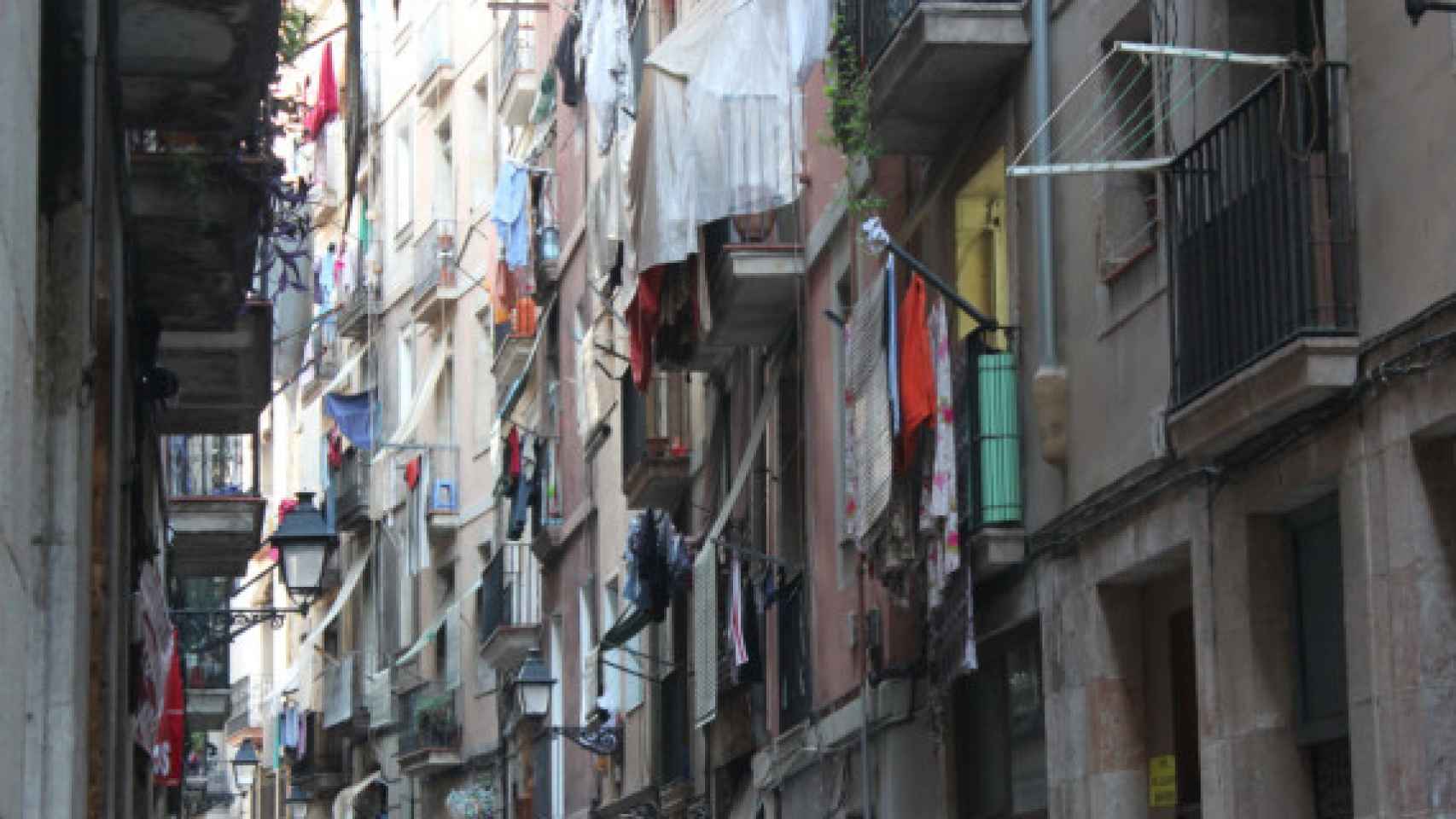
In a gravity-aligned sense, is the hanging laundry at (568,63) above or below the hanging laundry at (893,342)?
above

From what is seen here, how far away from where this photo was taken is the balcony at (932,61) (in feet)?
57.3

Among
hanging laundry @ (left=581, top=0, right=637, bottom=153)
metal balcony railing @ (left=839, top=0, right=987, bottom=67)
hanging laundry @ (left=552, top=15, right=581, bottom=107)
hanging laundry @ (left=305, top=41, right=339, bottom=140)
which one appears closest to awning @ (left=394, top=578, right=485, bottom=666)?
hanging laundry @ (left=552, top=15, right=581, bottom=107)

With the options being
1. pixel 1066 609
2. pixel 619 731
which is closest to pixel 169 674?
pixel 1066 609

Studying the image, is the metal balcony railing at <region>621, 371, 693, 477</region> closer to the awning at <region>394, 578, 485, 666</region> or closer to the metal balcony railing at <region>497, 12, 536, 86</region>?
the metal balcony railing at <region>497, 12, 536, 86</region>

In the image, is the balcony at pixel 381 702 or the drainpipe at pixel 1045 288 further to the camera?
the balcony at pixel 381 702

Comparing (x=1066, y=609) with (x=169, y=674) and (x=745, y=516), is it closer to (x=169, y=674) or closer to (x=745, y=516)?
(x=169, y=674)

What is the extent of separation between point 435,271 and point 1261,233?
114ft

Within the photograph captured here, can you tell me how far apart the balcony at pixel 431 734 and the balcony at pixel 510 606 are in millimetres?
2938

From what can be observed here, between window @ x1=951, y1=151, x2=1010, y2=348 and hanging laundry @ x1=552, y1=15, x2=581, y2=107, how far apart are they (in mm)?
15562

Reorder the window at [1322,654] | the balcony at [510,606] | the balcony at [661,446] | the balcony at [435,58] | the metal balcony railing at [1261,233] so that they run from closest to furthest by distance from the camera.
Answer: the metal balcony railing at [1261,233] < the window at [1322,654] < the balcony at [661,446] < the balcony at [510,606] < the balcony at [435,58]

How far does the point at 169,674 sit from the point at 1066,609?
744cm

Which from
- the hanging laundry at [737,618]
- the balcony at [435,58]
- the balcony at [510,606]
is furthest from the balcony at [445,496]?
the hanging laundry at [737,618]

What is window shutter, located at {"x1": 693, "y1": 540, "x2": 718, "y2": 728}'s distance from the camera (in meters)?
26.7

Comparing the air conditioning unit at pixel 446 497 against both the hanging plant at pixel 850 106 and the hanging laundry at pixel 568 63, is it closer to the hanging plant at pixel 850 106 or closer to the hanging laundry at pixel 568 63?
the hanging laundry at pixel 568 63
